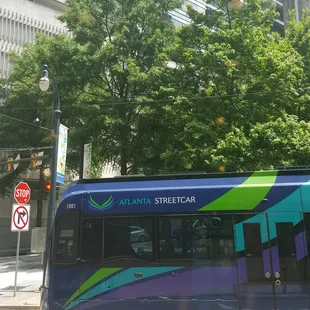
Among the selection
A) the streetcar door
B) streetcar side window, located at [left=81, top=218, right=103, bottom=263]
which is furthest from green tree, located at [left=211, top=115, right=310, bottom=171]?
streetcar side window, located at [left=81, top=218, right=103, bottom=263]

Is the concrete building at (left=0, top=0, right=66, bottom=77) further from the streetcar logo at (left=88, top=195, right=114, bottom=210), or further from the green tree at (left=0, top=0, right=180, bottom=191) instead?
the streetcar logo at (left=88, top=195, right=114, bottom=210)

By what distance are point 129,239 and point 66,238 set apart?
124cm

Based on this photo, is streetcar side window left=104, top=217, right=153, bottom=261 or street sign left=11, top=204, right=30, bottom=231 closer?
streetcar side window left=104, top=217, right=153, bottom=261

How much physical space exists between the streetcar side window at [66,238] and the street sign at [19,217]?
5131mm

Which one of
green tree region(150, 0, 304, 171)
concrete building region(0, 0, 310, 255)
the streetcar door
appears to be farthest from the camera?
concrete building region(0, 0, 310, 255)

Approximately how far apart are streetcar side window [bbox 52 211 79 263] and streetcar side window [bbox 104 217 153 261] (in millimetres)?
613

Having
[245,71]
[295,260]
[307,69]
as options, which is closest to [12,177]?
[245,71]

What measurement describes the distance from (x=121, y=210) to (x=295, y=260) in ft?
10.6

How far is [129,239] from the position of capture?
7059 millimetres

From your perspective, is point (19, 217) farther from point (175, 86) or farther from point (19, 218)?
point (175, 86)

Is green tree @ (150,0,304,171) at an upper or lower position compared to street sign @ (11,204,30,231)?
upper

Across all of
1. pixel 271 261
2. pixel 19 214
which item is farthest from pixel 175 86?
pixel 271 261

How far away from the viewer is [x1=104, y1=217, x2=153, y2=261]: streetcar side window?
6.97m

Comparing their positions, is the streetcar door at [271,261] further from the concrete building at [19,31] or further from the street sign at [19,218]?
the concrete building at [19,31]
